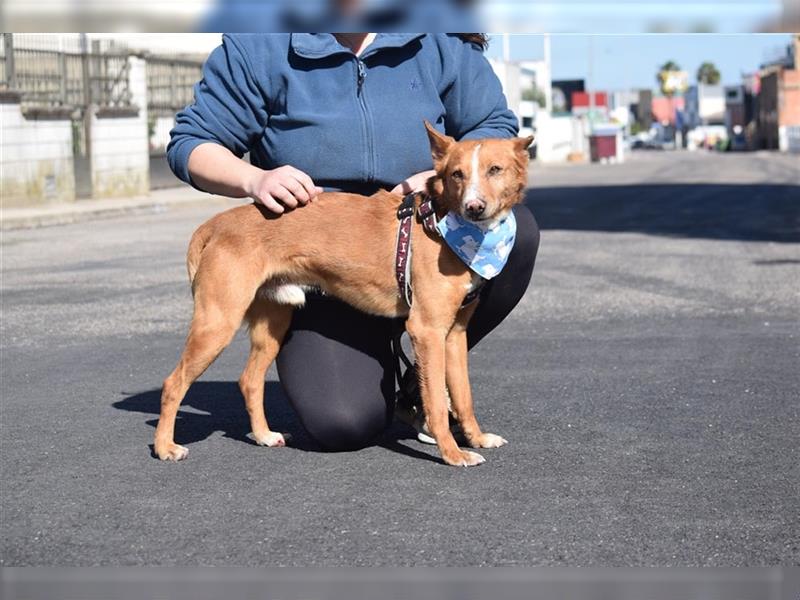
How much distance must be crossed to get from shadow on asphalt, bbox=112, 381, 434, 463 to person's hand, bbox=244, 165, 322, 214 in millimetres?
890

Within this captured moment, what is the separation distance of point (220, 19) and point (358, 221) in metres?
3.13

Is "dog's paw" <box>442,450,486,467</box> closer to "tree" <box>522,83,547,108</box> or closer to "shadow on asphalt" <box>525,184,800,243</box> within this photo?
"shadow on asphalt" <box>525,184,800,243</box>

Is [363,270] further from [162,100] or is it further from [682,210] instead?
[162,100]

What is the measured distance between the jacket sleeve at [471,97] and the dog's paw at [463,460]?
1212mm

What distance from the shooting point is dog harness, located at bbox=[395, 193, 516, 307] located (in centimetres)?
414

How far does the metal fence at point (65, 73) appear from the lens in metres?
24.6

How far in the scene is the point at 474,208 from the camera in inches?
153

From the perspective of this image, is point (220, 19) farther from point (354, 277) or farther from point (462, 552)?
point (354, 277)

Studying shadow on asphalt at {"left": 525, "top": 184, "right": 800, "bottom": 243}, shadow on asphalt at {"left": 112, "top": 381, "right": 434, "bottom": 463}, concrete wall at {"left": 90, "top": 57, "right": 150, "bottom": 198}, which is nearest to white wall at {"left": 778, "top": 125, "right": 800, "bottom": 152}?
shadow on asphalt at {"left": 525, "top": 184, "right": 800, "bottom": 243}

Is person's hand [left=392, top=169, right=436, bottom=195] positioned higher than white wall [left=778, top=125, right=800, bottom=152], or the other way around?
white wall [left=778, top=125, right=800, bottom=152]

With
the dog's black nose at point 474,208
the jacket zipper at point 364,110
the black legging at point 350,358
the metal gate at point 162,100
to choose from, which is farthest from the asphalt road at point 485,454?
the metal gate at point 162,100

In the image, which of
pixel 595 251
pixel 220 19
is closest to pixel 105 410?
pixel 220 19

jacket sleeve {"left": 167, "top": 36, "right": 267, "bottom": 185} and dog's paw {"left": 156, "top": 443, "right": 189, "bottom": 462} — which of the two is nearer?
dog's paw {"left": 156, "top": 443, "right": 189, "bottom": 462}

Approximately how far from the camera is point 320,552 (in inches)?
121
